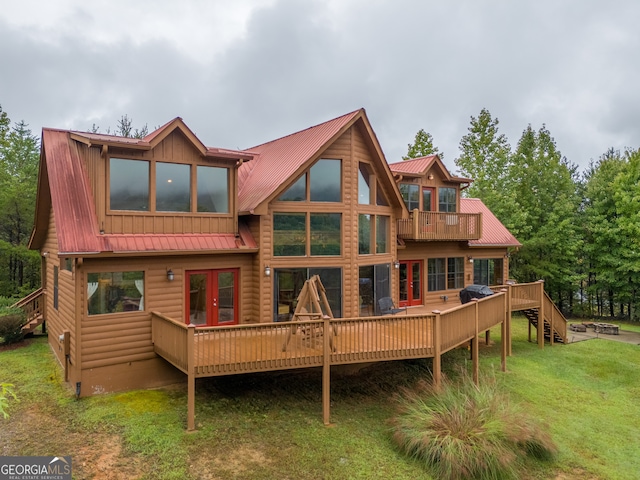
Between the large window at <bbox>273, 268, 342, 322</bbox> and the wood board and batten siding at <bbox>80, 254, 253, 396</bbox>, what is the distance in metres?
2.02

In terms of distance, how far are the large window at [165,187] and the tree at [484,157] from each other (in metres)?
19.5

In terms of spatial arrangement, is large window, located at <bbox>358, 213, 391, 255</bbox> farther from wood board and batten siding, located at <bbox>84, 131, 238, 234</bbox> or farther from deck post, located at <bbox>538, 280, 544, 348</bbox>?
deck post, located at <bbox>538, 280, 544, 348</bbox>

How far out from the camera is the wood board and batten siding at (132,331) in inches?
341

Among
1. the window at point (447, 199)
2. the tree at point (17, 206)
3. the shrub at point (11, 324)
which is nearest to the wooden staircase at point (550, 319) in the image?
the window at point (447, 199)

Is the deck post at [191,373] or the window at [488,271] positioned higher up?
the window at [488,271]

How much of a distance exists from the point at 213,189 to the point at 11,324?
828 centimetres

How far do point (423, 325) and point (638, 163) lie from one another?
61.6 feet

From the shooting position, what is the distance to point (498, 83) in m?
33.2

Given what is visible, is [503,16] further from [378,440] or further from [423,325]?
[378,440]

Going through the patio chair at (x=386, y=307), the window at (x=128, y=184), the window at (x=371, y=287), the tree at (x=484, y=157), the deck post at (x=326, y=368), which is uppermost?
the tree at (x=484, y=157)

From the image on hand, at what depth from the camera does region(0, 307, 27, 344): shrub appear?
40.2 ft

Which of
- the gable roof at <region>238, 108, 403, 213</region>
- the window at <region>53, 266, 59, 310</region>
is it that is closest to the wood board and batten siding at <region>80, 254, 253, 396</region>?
the gable roof at <region>238, 108, 403, 213</region>

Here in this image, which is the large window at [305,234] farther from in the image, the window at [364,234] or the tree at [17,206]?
the tree at [17,206]

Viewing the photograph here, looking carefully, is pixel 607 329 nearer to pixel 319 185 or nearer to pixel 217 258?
pixel 319 185
